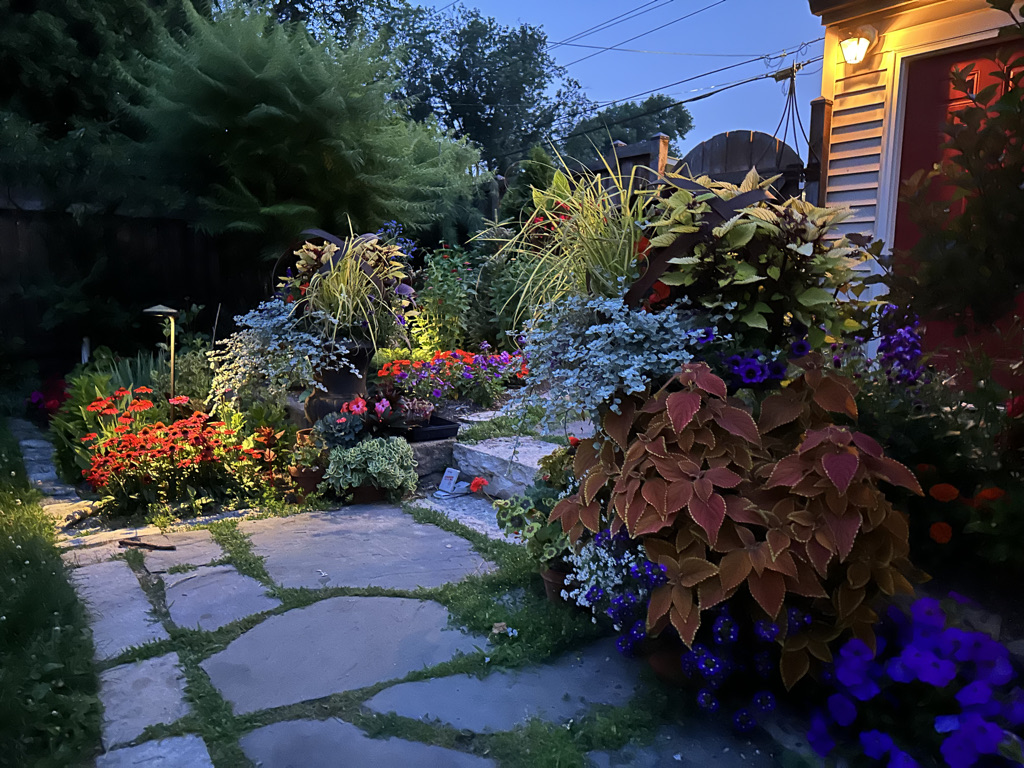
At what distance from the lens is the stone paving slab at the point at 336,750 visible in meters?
1.54

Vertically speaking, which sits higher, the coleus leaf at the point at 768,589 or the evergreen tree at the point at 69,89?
the evergreen tree at the point at 69,89

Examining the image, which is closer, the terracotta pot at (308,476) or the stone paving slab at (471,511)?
the stone paving slab at (471,511)

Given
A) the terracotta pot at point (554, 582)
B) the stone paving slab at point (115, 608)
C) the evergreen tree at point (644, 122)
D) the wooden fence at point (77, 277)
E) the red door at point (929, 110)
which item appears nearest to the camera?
the stone paving slab at point (115, 608)

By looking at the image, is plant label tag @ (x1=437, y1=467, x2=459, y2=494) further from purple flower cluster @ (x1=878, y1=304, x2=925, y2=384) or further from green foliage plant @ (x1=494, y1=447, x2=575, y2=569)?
purple flower cluster @ (x1=878, y1=304, x2=925, y2=384)

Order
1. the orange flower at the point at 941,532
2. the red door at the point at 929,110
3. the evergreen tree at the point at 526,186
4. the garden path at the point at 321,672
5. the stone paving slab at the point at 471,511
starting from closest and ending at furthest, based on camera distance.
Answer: the garden path at the point at 321,672
the orange flower at the point at 941,532
the stone paving slab at the point at 471,511
the red door at the point at 929,110
the evergreen tree at the point at 526,186

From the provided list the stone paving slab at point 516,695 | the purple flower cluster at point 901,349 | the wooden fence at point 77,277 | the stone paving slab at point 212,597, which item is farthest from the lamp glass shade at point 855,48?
the wooden fence at point 77,277

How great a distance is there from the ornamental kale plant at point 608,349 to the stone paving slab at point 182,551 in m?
1.65

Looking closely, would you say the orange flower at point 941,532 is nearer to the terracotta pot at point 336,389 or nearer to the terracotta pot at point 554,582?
the terracotta pot at point 554,582

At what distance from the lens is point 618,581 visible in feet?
6.18

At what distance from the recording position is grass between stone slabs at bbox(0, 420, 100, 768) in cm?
151

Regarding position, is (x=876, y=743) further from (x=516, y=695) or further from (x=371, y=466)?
(x=371, y=466)

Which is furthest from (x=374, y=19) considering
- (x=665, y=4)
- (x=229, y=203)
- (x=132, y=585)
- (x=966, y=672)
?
(x=966, y=672)

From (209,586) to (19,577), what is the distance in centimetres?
59

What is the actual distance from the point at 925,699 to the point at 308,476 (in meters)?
2.92
